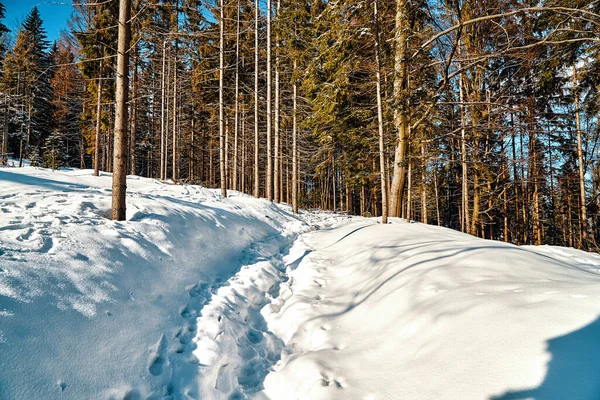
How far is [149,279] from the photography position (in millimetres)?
3338

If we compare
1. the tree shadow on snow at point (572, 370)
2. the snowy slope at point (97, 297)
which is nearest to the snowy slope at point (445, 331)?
the tree shadow on snow at point (572, 370)

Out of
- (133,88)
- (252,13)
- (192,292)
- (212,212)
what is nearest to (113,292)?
(192,292)

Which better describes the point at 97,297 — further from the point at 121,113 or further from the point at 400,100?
the point at 400,100

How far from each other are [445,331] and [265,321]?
2.25 metres

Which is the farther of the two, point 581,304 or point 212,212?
point 212,212

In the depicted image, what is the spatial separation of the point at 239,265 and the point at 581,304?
15.7 feet

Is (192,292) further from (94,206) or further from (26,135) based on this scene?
(26,135)

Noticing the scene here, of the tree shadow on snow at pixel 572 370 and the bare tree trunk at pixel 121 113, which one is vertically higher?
the bare tree trunk at pixel 121 113

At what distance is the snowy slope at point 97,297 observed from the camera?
1.85 metres

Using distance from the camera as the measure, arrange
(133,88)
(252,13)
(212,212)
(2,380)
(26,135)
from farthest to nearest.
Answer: (26,135), (133,88), (252,13), (212,212), (2,380)

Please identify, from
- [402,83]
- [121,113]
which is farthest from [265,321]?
[402,83]

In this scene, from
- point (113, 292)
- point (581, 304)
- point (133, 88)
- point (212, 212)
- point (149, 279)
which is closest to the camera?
point (581, 304)

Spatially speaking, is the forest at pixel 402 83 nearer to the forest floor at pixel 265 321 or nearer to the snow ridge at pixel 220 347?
the forest floor at pixel 265 321

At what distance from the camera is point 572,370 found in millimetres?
1364
